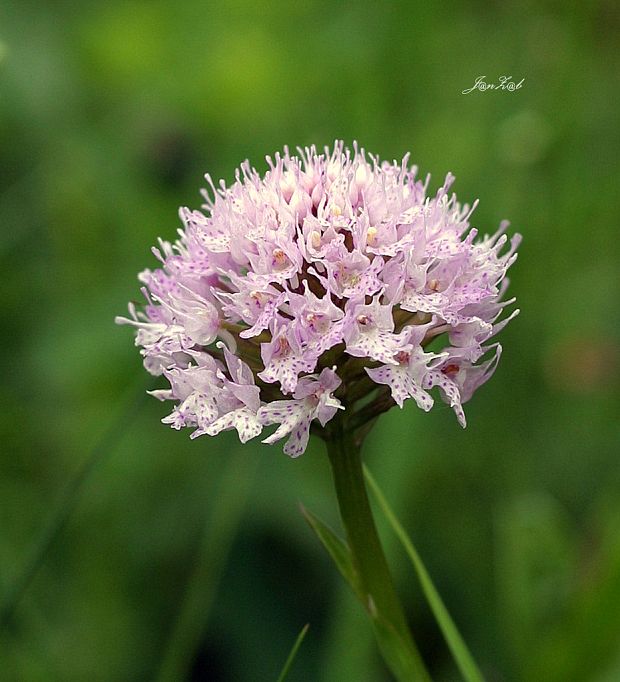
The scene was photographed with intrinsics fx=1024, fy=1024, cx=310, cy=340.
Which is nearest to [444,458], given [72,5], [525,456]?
[525,456]

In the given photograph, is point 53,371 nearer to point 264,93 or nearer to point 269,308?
point 264,93

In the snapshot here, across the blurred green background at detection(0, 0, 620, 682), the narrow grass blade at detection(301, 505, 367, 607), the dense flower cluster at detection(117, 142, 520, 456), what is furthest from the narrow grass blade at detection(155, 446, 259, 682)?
the dense flower cluster at detection(117, 142, 520, 456)

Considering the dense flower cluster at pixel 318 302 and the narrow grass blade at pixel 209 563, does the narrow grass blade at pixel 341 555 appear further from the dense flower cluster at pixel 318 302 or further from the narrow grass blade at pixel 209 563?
the narrow grass blade at pixel 209 563

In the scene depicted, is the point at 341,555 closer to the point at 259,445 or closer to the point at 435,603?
the point at 435,603

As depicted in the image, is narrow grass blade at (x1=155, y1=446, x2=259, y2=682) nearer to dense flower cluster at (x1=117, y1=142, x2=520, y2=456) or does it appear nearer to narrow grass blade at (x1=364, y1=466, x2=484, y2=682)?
narrow grass blade at (x1=364, y1=466, x2=484, y2=682)

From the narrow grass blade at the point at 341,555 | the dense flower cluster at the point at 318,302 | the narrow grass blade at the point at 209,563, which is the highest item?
the dense flower cluster at the point at 318,302

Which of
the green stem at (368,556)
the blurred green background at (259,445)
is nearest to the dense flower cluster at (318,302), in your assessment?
the green stem at (368,556)

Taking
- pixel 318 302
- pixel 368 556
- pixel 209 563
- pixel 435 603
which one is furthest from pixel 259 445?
pixel 318 302
